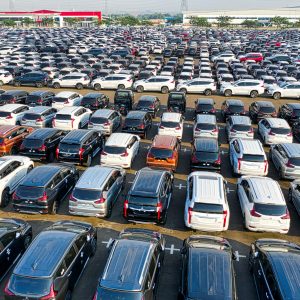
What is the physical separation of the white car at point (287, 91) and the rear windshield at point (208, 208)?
74.0 ft

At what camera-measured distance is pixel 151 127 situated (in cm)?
2478

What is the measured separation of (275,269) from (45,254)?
5679 millimetres

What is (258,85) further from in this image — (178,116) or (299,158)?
(299,158)

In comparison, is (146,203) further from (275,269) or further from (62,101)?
(62,101)

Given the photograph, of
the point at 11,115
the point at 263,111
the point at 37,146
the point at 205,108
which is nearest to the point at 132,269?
the point at 37,146

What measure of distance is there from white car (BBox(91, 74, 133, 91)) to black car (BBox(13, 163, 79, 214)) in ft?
Result: 69.1

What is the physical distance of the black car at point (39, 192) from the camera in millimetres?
13891

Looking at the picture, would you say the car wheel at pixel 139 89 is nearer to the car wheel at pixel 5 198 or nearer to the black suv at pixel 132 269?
the car wheel at pixel 5 198

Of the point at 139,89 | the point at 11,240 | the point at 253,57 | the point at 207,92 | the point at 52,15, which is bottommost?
the point at 52,15

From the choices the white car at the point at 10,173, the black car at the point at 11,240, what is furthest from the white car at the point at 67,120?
the black car at the point at 11,240

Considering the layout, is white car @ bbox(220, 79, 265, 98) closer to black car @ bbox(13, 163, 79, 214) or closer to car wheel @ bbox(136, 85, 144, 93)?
car wheel @ bbox(136, 85, 144, 93)

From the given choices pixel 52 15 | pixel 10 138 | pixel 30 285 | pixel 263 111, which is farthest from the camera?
pixel 52 15

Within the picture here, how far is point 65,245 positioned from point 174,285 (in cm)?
324

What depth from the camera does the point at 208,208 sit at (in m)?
13.0
